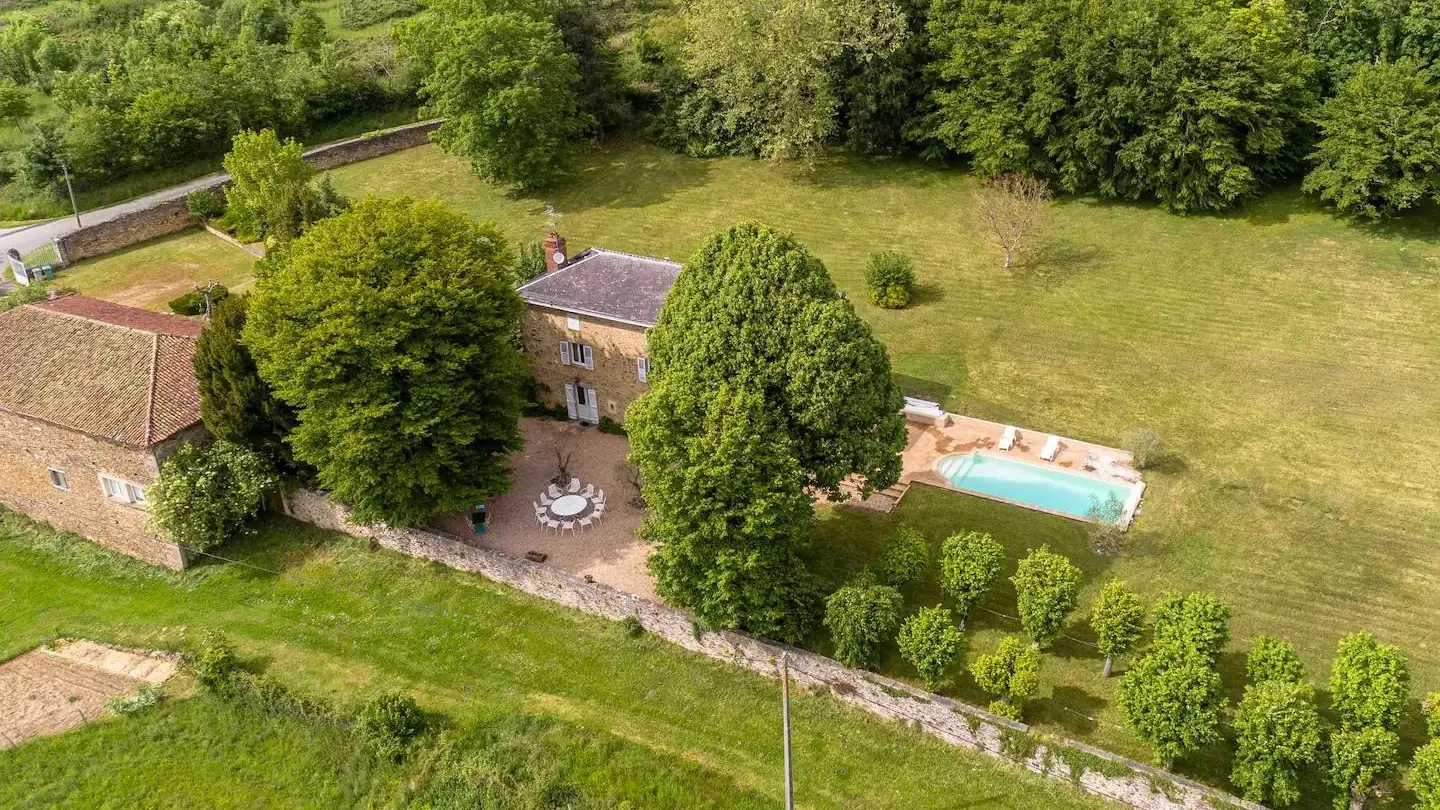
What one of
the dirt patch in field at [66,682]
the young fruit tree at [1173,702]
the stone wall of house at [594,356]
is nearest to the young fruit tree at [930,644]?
the young fruit tree at [1173,702]

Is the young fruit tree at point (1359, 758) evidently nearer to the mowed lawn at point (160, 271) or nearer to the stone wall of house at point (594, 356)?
the stone wall of house at point (594, 356)

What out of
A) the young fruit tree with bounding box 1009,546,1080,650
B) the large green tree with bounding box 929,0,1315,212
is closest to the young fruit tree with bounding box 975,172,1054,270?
the large green tree with bounding box 929,0,1315,212

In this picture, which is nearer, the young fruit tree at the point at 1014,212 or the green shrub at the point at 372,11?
the young fruit tree at the point at 1014,212

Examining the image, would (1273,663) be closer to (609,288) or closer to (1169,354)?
(1169,354)

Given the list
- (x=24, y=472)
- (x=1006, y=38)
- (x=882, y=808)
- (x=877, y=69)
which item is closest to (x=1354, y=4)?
(x=1006, y=38)

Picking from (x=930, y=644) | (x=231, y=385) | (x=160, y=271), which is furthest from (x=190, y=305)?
(x=930, y=644)

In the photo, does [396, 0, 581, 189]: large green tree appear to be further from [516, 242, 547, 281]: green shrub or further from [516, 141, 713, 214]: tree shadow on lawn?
[516, 242, 547, 281]: green shrub
